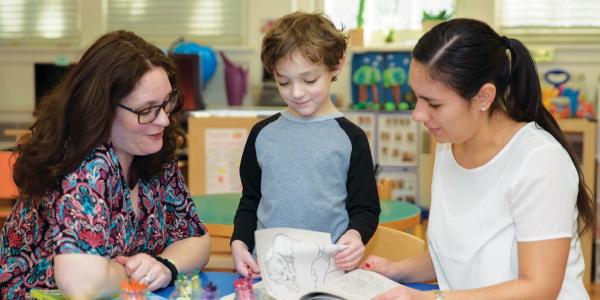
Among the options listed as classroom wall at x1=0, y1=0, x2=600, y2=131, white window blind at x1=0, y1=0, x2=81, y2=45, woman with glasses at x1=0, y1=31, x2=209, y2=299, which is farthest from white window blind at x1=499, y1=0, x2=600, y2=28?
woman with glasses at x1=0, y1=31, x2=209, y2=299

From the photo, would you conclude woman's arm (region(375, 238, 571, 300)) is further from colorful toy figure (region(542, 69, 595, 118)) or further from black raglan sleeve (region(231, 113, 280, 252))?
colorful toy figure (region(542, 69, 595, 118))

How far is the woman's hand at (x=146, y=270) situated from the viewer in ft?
4.84

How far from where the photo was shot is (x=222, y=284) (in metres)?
1.55

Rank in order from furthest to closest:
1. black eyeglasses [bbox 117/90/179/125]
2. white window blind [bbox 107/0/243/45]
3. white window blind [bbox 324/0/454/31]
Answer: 1. white window blind [bbox 107/0/243/45]
2. white window blind [bbox 324/0/454/31]
3. black eyeglasses [bbox 117/90/179/125]

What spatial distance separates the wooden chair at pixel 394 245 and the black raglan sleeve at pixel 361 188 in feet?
0.52

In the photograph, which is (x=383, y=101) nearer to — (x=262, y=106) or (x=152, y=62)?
(x=262, y=106)

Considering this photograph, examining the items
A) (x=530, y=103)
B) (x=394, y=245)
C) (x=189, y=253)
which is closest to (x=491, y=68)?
(x=530, y=103)

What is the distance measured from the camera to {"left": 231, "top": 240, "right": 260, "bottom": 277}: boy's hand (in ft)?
5.33

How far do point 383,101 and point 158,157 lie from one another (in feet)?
10.0

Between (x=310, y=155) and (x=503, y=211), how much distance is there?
1.66 feet

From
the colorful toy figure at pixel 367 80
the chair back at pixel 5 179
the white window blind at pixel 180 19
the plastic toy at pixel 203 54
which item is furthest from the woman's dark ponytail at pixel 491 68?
the white window blind at pixel 180 19

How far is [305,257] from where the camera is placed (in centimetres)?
143

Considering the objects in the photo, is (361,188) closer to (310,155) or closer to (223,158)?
(310,155)

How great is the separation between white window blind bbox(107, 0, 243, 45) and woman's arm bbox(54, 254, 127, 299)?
3.99 metres
